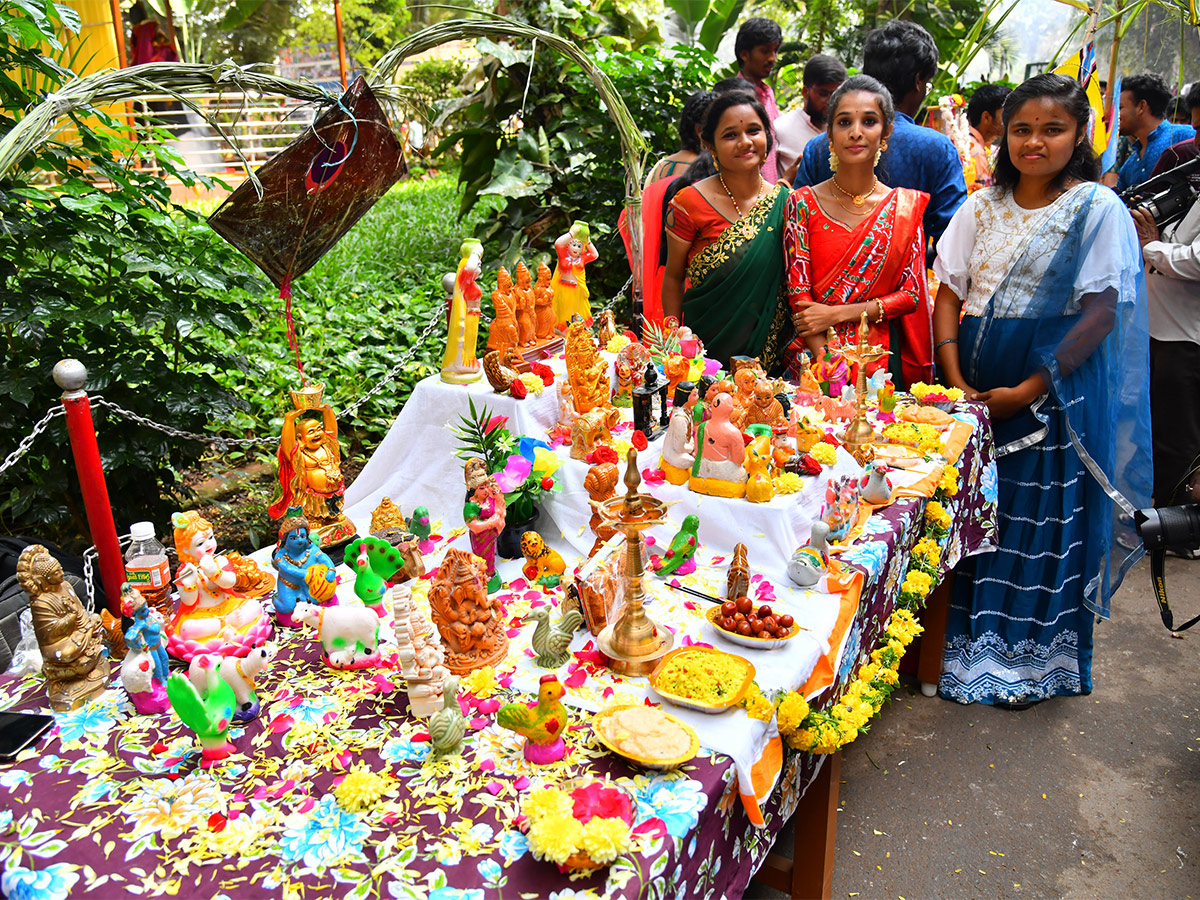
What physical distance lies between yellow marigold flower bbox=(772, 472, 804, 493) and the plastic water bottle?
1.62 m

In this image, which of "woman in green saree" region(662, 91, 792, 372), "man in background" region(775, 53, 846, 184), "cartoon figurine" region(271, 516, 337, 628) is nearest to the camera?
"cartoon figurine" region(271, 516, 337, 628)

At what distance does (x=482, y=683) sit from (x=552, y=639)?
0.61ft

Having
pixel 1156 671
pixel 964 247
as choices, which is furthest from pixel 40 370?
pixel 1156 671

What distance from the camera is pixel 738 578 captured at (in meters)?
2.11

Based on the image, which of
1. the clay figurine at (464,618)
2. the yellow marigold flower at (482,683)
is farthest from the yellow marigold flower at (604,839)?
the clay figurine at (464,618)

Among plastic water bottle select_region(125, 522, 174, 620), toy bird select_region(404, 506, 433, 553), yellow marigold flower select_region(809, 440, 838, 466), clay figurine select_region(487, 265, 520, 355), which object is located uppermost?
clay figurine select_region(487, 265, 520, 355)

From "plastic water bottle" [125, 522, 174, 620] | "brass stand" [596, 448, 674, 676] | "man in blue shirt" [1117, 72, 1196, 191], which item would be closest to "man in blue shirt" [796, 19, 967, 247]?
"man in blue shirt" [1117, 72, 1196, 191]

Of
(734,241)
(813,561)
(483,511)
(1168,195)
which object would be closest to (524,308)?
(734,241)

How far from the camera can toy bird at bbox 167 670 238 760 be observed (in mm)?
1585

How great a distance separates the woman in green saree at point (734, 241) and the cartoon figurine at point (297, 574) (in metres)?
2.00

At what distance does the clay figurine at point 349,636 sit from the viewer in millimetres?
1876

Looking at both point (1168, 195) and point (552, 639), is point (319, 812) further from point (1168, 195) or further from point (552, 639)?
point (1168, 195)

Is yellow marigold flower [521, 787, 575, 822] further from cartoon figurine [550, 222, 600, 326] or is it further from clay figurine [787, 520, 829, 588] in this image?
cartoon figurine [550, 222, 600, 326]

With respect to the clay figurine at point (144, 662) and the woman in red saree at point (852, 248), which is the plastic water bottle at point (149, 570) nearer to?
the clay figurine at point (144, 662)
